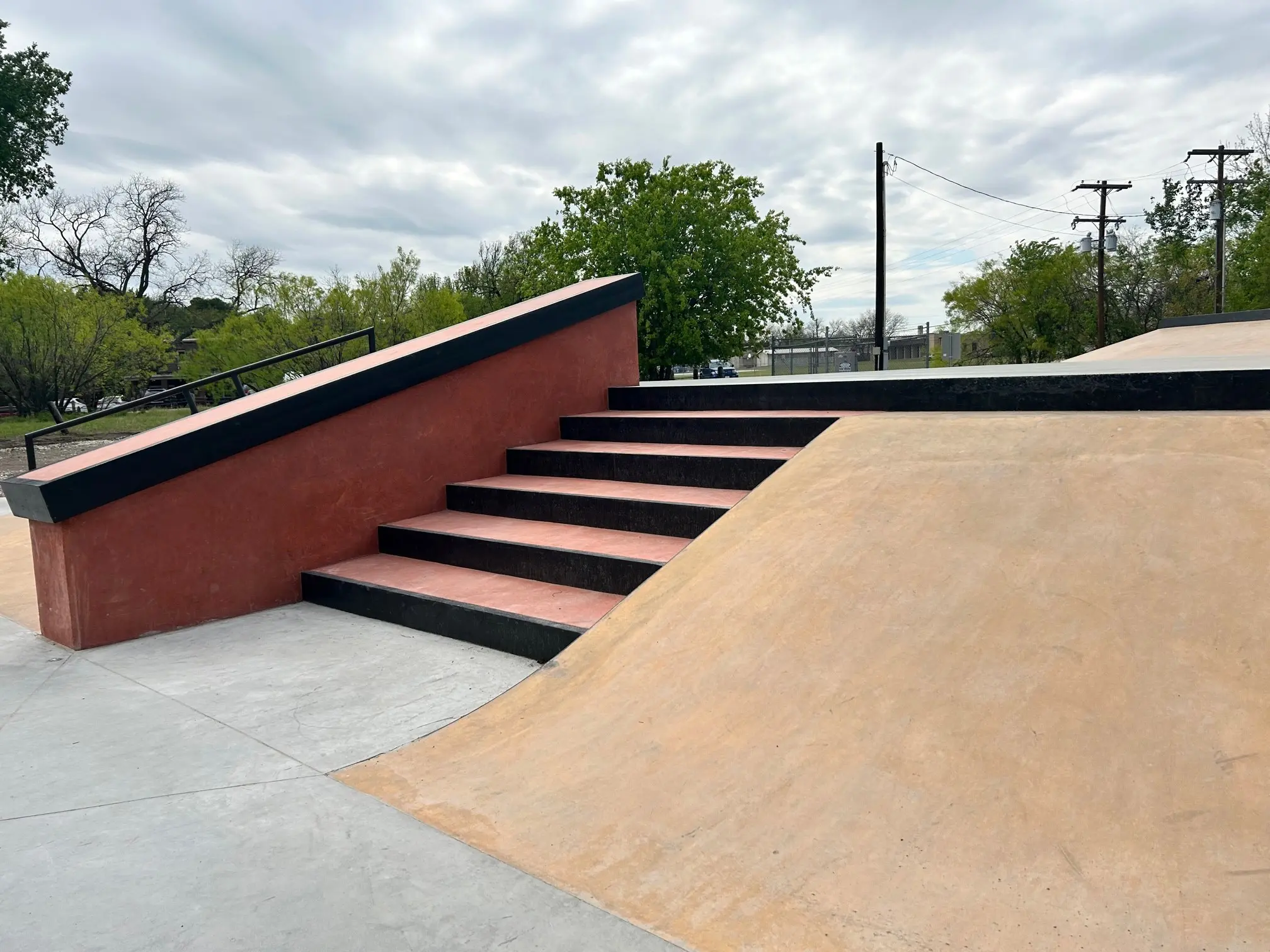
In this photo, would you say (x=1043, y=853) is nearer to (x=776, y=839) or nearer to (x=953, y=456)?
(x=776, y=839)

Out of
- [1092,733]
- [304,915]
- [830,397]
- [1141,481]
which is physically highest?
[830,397]

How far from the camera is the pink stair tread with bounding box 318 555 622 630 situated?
3.96 metres

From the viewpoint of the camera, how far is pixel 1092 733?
Answer: 230cm

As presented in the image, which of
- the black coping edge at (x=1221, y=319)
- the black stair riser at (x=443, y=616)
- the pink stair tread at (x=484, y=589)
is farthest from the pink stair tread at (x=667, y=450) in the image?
the black coping edge at (x=1221, y=319)

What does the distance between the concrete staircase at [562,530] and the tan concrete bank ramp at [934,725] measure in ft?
1.92

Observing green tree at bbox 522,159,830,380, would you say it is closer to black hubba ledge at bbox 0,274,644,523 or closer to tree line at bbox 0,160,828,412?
tree line at bbox 0,160,828,412

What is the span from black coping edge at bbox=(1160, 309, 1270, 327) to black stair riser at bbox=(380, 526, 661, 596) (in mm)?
13937

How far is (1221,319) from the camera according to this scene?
14648 millimetres

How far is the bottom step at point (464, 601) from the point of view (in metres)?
3.85

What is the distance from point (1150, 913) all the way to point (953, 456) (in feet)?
7.80

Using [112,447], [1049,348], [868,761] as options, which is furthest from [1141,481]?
[1049,348]

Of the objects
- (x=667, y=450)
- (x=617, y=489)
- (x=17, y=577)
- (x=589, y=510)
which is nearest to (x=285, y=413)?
(x=589, y=510)

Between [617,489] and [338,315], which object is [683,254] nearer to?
[338,315]

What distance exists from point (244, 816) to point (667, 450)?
348cm
